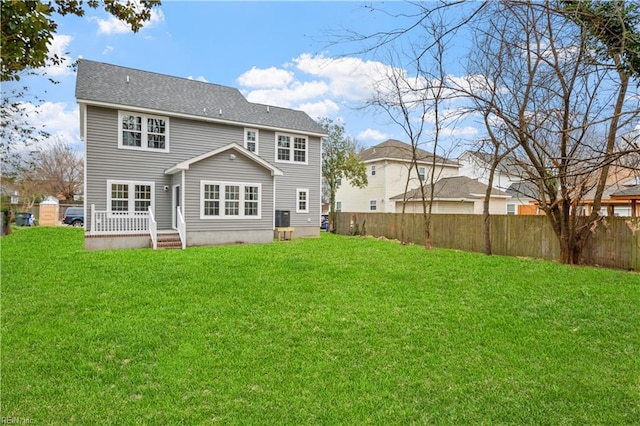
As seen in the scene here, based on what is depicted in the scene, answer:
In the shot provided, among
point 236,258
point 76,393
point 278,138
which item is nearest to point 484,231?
point 236,258

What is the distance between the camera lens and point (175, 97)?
15336 millimetres

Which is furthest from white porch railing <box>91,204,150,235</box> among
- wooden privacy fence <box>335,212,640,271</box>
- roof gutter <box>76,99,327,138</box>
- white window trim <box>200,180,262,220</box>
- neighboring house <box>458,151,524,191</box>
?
neighboring house <box>458,151,524,191</box>

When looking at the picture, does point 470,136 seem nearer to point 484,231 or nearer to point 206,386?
point 484,231

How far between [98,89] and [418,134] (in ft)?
40.8

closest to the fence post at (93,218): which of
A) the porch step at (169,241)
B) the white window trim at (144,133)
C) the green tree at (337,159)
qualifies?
the porch step at (169,241)

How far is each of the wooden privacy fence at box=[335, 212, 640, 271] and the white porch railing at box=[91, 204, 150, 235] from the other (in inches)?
412

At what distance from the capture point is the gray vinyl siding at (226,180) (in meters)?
13.1

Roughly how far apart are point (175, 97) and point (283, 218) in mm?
7052

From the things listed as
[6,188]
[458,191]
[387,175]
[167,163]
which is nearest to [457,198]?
[458,191]

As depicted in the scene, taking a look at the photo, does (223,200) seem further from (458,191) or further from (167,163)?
(458,191)

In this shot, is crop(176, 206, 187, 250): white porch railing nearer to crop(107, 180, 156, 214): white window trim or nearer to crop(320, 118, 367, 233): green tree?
crop(107, 180, 156, 214): white window trim

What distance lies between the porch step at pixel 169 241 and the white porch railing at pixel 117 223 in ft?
2.14

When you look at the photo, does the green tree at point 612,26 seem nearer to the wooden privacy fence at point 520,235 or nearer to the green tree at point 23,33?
the green tree at point 23,33

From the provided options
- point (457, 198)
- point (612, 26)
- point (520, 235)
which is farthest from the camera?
point (457, 198)
